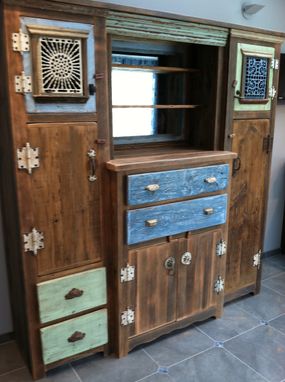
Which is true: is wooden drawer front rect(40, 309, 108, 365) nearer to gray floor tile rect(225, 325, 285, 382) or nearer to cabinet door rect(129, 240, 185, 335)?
cabinet door rect(129, 240, 185, 335)

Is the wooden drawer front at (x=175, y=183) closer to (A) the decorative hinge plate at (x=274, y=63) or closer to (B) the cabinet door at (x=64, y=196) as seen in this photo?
(B) the cabinet door at (x=64, y=196)

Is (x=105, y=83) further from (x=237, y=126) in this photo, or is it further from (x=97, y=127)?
(x=237, y=126)

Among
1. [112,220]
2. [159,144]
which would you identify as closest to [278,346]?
[112,220]

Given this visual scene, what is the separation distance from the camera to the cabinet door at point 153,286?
1994 millimetres

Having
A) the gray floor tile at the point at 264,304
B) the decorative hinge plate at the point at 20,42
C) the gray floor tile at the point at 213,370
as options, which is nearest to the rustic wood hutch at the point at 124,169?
the decorative hinge plate at the point at 20,42

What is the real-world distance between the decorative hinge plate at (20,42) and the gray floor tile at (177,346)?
171cm

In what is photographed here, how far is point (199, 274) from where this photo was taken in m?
2.23

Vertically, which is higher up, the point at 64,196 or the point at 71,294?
the point at 64,196

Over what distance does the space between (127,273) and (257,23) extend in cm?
215

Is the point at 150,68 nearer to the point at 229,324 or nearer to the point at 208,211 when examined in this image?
the point at 208,211

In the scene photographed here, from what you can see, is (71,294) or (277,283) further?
(277,283)

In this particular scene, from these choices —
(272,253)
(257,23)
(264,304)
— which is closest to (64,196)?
(264,304)

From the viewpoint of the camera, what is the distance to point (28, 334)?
1.83 metres

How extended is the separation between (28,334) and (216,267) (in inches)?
46.1
